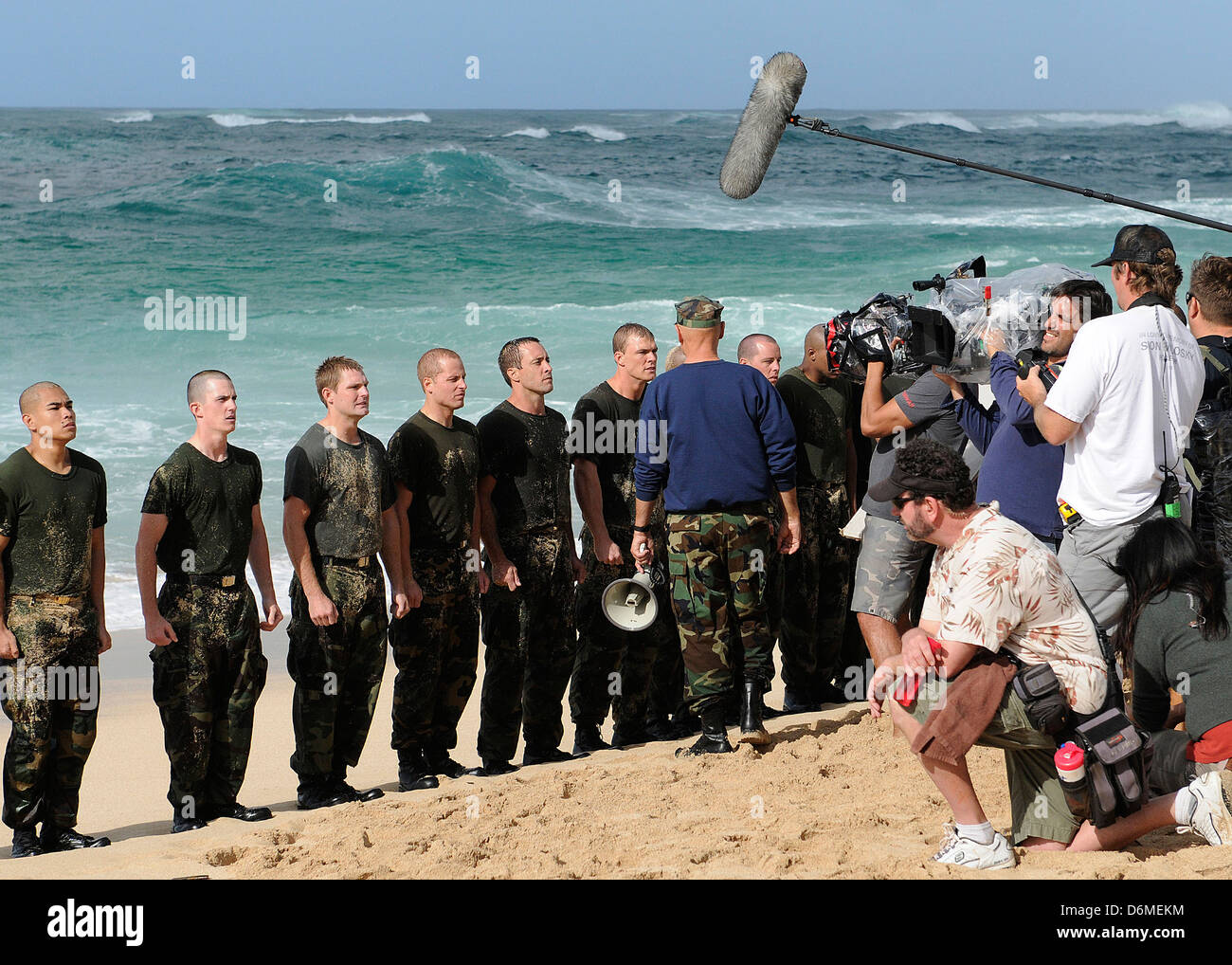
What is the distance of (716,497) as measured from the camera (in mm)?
5797

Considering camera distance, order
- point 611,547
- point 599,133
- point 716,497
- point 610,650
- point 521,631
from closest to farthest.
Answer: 1. point 716,497
2. point 521,631
3. point 611,547
4. point 610,650
5. point 599,133

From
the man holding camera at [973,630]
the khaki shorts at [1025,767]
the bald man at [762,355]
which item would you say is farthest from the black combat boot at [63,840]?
the bald man at [762,355]

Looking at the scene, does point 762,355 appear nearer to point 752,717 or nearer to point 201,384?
point 752,717

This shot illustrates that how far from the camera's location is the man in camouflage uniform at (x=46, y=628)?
5117mm

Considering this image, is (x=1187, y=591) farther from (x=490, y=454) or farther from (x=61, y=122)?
(x=61, y=122)

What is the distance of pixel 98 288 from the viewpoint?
2250cm

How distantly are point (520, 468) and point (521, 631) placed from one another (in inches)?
29.3

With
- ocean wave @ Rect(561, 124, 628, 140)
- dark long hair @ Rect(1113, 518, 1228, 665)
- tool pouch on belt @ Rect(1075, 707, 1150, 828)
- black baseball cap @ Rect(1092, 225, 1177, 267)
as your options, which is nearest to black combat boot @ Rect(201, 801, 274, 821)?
tool pouch on belt @ Rect(1075, 707, 1150, 828)

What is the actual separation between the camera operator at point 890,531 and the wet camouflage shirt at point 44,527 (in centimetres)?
325

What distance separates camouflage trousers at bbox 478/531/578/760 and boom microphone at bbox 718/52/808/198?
1801 mm

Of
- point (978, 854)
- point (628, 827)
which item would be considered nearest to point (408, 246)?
point (628, 827)

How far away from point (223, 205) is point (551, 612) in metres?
23.8
